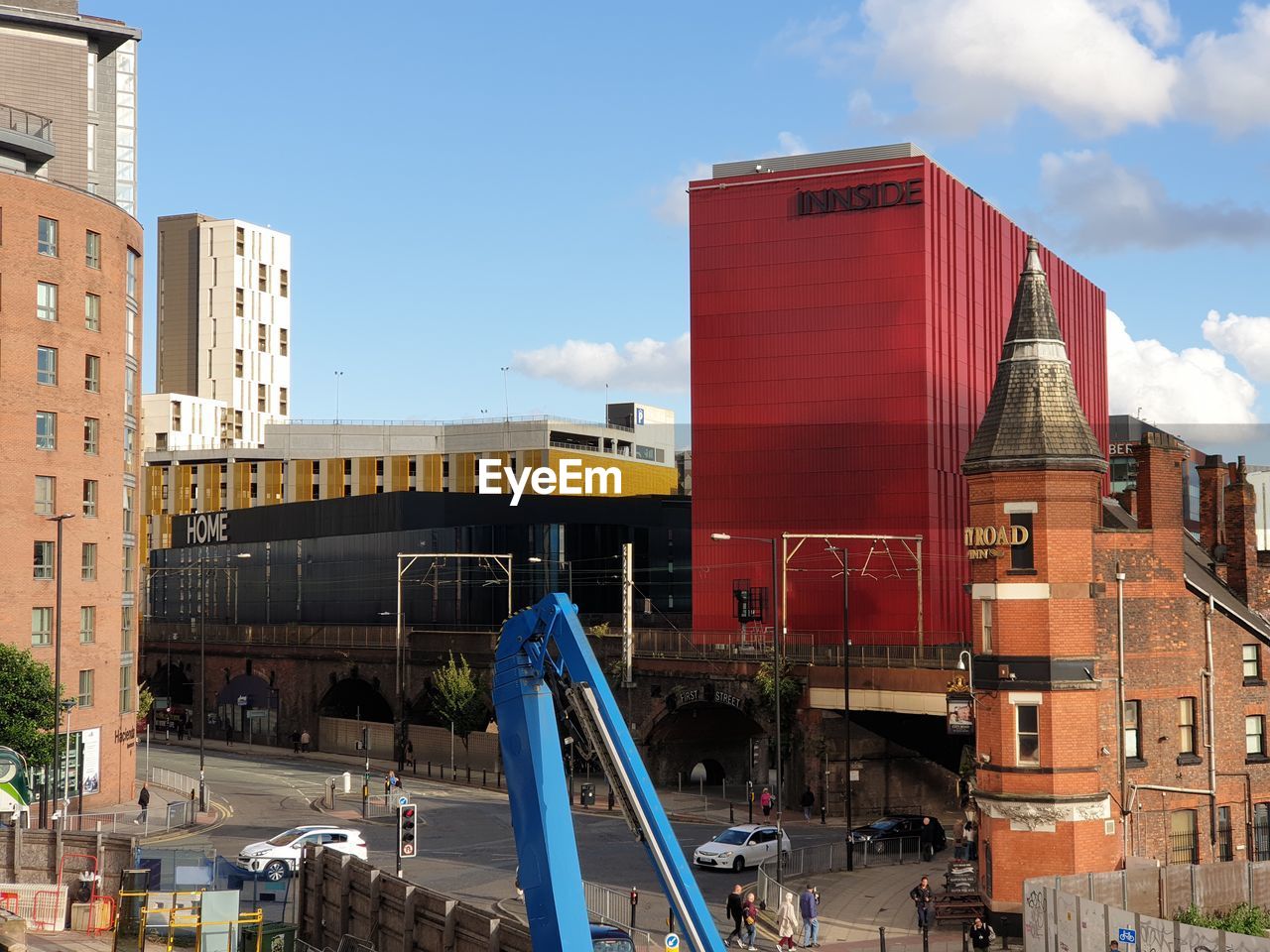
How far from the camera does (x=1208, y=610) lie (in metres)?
47.2

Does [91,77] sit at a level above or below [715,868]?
above

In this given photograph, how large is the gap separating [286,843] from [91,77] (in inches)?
1815

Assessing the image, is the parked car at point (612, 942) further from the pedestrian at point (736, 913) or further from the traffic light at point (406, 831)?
the pedestrian at point (736, 913)

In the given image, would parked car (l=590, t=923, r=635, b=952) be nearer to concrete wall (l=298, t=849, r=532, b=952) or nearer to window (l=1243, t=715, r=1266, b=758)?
concrete wall (l=298, t=849, r=532, b=952)

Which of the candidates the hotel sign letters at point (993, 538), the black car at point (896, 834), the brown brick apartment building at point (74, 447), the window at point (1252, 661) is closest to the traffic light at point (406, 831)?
the hotel sign letters at point (993, 538)

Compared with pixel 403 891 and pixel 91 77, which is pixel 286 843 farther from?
pixel 91 77

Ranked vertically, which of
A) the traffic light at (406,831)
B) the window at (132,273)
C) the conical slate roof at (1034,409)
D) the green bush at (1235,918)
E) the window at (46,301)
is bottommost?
the green bush at (1235,918)

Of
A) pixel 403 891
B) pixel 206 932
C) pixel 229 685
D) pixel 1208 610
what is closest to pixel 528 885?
pixel 403 891

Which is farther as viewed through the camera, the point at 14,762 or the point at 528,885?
the point at 14,762

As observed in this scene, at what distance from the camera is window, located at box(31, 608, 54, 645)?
64875mm

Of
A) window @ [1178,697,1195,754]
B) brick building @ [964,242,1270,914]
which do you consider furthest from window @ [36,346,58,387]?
window @ [1178,697,1195,754]

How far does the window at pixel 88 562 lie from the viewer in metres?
67.8

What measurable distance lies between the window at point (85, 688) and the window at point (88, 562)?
411cm

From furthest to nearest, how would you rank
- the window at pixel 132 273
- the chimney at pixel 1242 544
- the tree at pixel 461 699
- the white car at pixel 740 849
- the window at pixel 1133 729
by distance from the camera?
the tree at pixel 461 699 → the window at pixel 132 273 → the white car at pixel 740 849 → the chimney at pixel 1242 544 → the window at pixel 1133 729
